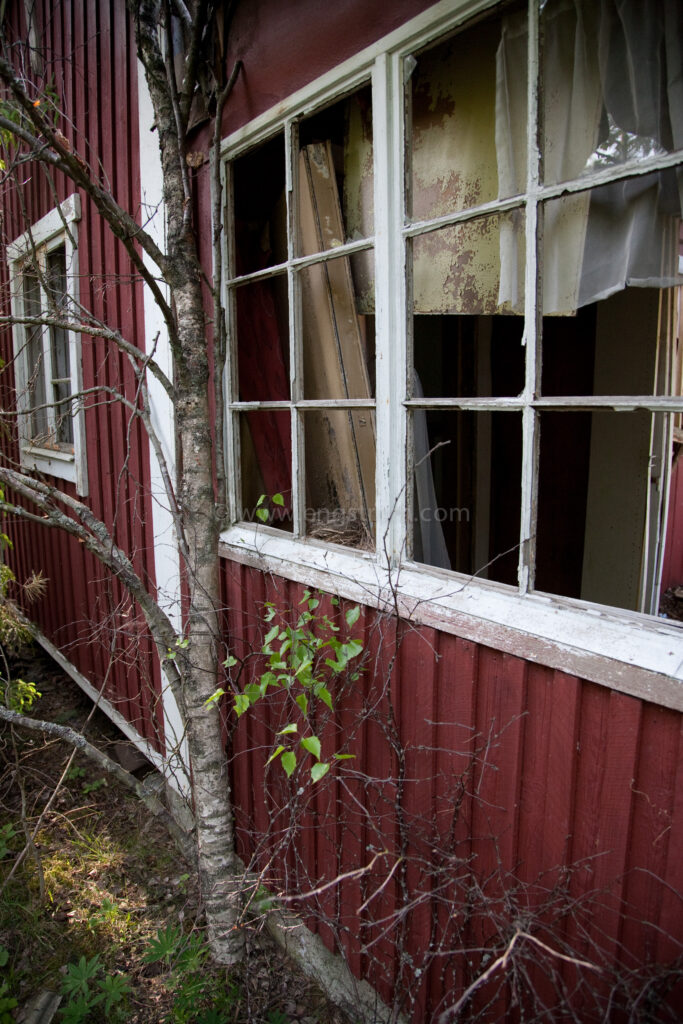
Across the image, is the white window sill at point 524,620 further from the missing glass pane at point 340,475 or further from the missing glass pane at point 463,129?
the missing glass pane at point 463,129

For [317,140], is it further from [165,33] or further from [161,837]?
[161,837]

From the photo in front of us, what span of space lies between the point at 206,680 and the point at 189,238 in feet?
5.40

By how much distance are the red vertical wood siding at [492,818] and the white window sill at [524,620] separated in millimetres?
50

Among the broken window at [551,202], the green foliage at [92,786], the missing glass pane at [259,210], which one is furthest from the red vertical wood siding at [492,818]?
the green foliage at [92,786]

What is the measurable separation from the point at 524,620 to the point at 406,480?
0.58 meters

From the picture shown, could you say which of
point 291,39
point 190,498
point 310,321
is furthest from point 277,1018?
point 291,39

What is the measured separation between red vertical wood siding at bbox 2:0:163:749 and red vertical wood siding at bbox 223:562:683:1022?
134 centimetres

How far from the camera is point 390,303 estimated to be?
190cm

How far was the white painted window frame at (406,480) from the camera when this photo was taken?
1.38 m

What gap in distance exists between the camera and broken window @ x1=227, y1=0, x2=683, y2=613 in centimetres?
153

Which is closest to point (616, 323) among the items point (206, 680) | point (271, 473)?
point (271, 473)

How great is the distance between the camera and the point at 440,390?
13.1ft

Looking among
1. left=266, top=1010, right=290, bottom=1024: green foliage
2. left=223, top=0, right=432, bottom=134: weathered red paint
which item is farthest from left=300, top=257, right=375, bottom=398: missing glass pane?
left=266, top=1010, right=290, bottom=1024: green foliage

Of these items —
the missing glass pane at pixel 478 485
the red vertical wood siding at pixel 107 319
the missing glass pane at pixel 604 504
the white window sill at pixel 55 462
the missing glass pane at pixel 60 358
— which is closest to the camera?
the missing glass pane at pixel 604 504
